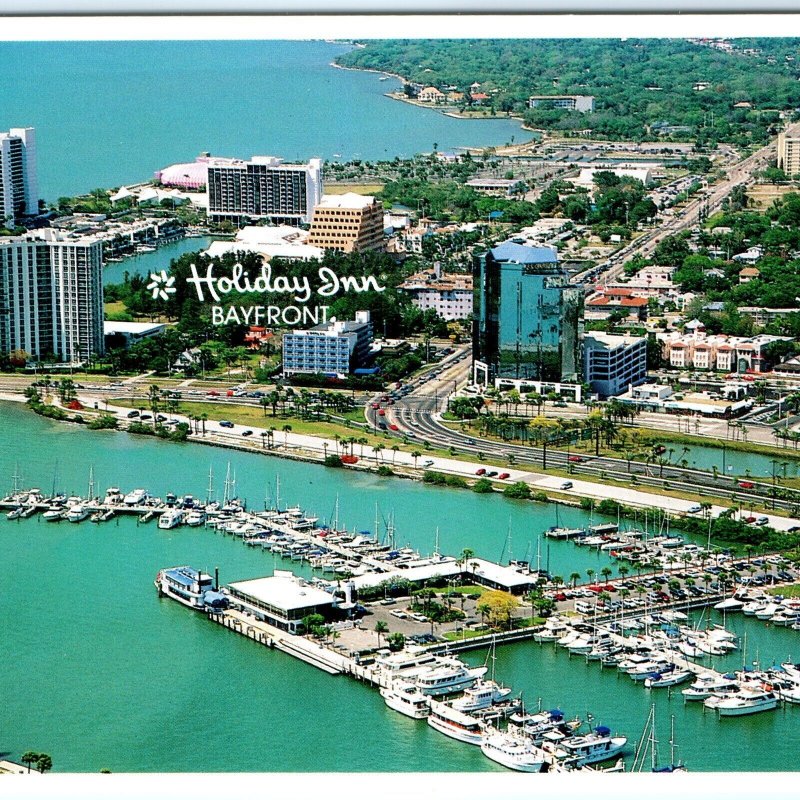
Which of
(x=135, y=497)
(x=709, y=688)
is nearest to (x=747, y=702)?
(x=709, y=688)

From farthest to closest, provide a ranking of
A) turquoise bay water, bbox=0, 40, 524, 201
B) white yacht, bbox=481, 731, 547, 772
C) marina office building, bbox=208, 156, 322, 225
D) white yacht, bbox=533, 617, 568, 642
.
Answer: marina office building, bbox=208, 156, 322, 225
white yacht, bbox=533, 617, 568, 642
white yacht, bbox=481, 731, 547, 772
turquoise bay water, bbox=0, 40, 524, 201

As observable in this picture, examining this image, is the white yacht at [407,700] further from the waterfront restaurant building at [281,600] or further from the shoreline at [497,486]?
the shoreline at [497,486]

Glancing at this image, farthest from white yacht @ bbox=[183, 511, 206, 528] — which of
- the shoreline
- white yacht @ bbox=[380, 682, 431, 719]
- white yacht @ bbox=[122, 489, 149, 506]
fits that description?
white yacht @ bbox=[380, 682, 431, 719]

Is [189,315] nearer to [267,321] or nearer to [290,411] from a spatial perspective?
[267,321]

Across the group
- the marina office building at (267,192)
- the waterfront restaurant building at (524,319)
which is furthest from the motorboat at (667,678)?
the marina office building at (267,192)

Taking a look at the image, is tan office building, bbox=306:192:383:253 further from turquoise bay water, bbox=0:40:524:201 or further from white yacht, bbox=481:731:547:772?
white yacht, bbox=481:731:547:772
